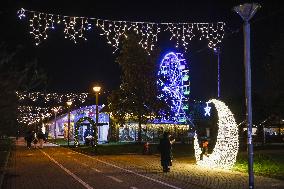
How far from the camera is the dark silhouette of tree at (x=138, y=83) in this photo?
53.2m

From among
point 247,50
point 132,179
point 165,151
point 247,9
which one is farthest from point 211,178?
point 247,9

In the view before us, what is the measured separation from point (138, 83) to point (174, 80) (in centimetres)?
414

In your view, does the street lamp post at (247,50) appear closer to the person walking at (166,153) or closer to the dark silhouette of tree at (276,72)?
the person walking at (166,153)

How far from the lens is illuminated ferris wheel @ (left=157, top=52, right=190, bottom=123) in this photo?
54.7 meters

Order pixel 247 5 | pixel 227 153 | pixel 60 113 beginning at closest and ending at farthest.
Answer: pixel 247 5, pixel 227 153, pixel 60 113

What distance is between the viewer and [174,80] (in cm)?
5531

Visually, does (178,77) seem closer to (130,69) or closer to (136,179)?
(130,69)

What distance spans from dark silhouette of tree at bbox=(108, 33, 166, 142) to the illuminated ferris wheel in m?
1.21

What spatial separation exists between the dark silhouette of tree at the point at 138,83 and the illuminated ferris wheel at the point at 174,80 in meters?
1.21

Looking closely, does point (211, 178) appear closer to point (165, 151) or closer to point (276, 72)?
point (165, 151)

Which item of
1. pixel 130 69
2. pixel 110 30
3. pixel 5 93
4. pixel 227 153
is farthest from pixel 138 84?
pixel 5 93

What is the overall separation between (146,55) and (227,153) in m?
30.8

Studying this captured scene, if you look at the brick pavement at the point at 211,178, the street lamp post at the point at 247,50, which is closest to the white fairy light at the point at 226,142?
the brick pavement at the point at 211,178

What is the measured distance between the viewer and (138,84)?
53.2 metres
